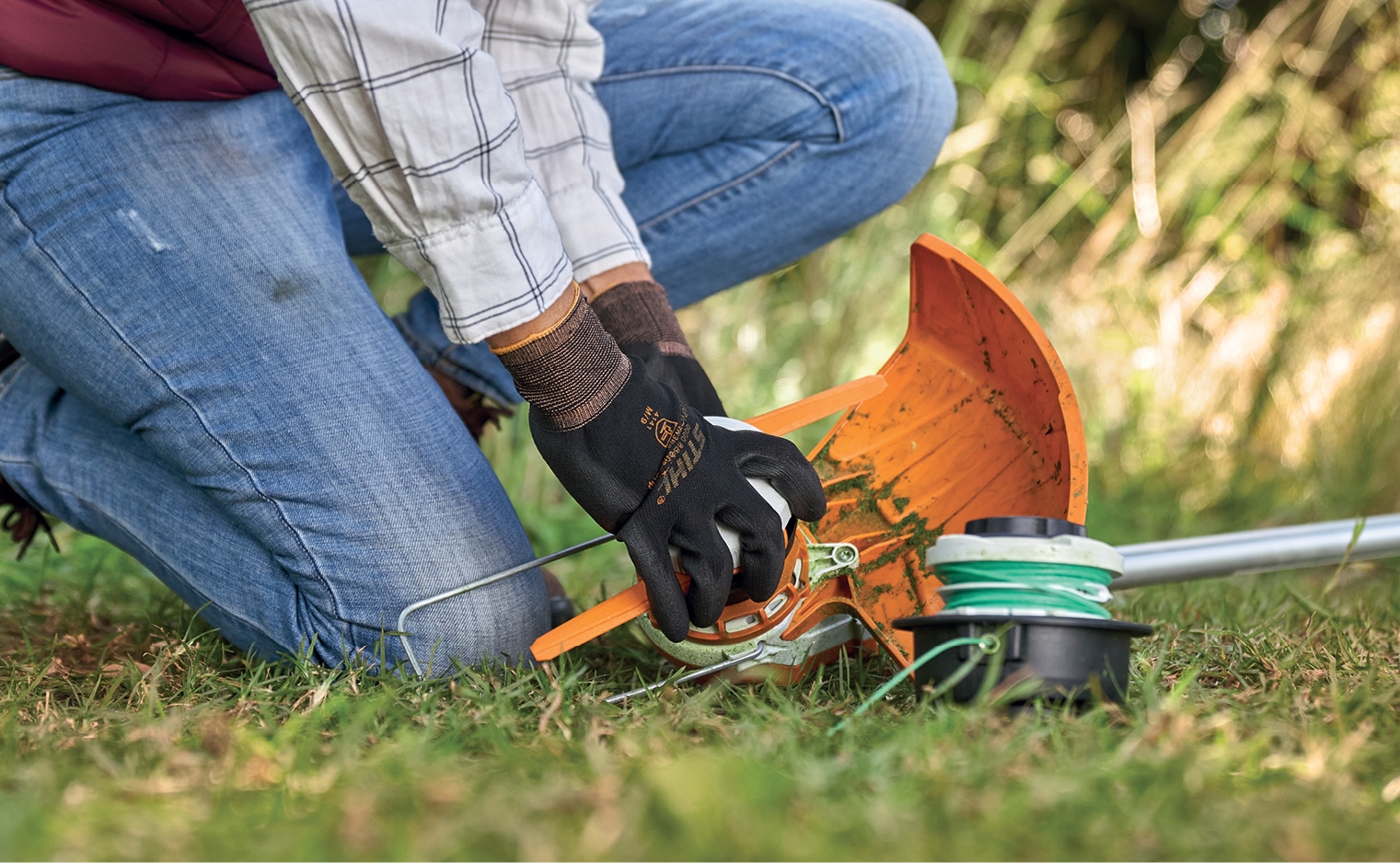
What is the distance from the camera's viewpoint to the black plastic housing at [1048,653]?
93cm

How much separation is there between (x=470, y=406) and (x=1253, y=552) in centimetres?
122

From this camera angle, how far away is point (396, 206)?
108 centimetres

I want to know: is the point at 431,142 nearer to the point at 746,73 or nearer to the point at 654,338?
the point at 654,338

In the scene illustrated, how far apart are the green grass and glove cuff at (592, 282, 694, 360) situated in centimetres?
40

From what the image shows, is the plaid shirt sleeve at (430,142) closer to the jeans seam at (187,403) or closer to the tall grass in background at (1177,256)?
the jeans seam at (187,403)

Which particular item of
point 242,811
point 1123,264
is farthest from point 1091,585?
point 1123,264

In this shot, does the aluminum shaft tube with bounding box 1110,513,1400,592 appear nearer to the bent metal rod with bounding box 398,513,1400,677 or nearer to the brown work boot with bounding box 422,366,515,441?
the bent metal rod with bounding box 398,513,1400,677

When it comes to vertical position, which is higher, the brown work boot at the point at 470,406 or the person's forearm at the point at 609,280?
the person's forearm at the point at 609,280

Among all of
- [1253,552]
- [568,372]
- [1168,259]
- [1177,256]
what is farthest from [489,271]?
[1168,259]

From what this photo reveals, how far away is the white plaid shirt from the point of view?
1.01m

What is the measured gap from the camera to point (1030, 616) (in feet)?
3.07

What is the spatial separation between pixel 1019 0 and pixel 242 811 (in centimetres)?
372

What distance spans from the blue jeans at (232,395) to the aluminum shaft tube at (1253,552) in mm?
862

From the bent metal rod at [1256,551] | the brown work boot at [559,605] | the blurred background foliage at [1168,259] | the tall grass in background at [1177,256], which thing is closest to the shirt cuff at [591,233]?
the brown work boot at [559,605]
